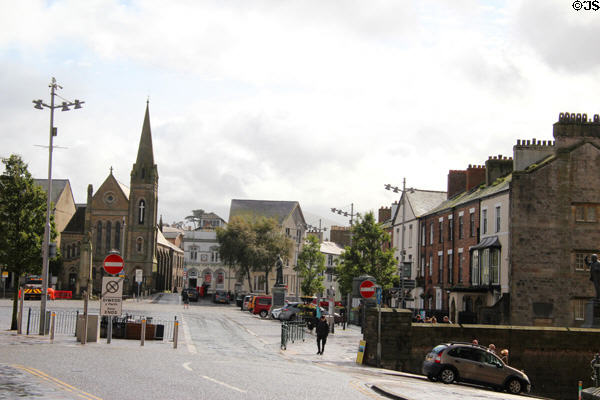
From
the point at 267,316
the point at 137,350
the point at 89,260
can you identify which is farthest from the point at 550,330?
the point at 89,260

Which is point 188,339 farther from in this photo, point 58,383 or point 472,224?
point 472,224

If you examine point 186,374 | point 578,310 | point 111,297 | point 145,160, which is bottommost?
point 186,374

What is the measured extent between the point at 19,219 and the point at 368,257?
32.2 metres

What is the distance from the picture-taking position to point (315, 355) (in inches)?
1147

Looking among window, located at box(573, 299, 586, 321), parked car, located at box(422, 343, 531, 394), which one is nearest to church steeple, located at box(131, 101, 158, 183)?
window, located at box(573, 299, 586, 321)

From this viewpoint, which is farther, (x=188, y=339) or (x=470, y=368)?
(x=188, y=339)

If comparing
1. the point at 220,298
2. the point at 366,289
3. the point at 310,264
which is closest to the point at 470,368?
the point at 366,289

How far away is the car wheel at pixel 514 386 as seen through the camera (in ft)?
79.3

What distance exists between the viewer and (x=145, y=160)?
4092 inches

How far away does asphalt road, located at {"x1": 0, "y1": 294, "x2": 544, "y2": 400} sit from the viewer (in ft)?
48.4

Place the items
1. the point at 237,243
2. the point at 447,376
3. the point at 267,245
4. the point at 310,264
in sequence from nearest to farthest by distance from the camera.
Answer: the point at 447,376 → the point at 237,243 → the point at 267,245 → the point at 310,264

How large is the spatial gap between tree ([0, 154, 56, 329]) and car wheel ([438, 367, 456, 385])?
19446 mm

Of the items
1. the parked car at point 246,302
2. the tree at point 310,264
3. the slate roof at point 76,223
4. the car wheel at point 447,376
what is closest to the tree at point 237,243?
the tree at point 310,264

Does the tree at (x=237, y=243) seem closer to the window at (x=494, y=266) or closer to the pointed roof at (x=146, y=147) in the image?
the pointed roof at (x=146, y=147)
